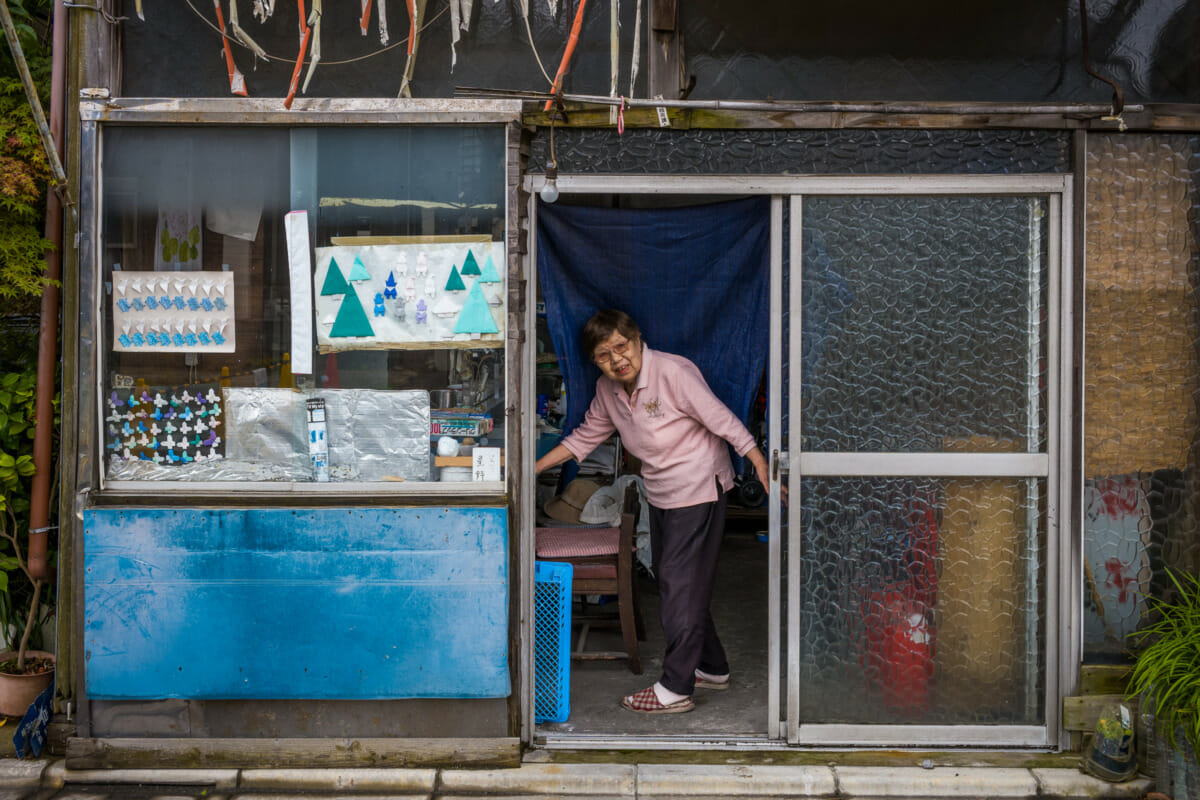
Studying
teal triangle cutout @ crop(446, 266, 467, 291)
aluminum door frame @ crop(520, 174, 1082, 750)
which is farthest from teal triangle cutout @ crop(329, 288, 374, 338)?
aluminum door frame @ crop(520, 174, 1082, 750)

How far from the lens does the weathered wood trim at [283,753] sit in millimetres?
3732

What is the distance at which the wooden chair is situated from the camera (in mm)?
4754

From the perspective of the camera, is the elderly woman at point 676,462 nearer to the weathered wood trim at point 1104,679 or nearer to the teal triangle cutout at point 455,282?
the teal triangle cutout at point 455,282

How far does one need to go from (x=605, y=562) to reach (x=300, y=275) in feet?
7.44

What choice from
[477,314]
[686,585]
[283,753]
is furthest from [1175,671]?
[283,753]

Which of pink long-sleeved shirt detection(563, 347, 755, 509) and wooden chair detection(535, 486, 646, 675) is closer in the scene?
pink long-sleeved shirt detection(563, 347, 755, 509)

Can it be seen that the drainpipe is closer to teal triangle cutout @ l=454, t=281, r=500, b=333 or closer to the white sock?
teal triangle cutout @ l=454, t=281, r=500, b=333

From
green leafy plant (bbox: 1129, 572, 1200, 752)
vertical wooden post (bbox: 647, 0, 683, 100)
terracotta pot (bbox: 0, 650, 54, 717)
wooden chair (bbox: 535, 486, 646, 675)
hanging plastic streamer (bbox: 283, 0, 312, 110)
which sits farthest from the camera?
wooden chair (bbox: 535, 486, 646, 675)

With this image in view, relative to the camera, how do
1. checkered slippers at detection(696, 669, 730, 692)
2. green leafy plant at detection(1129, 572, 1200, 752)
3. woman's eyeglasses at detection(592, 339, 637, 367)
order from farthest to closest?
checkered slippers at detection(696, 669, 730, 692) → woman's eyeglasses at detection(592, 339, 637, 367) → green leafy plant at detection(1129, 572, 1200, 752)

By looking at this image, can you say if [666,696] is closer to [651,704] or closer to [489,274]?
[651,704]

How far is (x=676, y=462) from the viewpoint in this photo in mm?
4285

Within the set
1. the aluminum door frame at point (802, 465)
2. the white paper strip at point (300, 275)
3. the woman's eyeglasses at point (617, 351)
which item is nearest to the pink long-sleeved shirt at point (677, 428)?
the woman's eyeglasses at point (617, 351)

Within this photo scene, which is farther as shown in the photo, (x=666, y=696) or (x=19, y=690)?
(x=666, y=696)

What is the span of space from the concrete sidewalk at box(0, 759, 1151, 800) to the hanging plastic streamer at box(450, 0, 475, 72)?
123 inches
